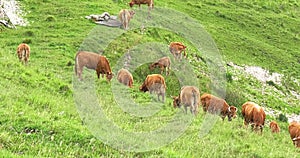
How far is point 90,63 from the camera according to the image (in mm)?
19828

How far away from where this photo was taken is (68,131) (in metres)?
9.96

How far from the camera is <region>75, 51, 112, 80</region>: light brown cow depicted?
64.2 ft

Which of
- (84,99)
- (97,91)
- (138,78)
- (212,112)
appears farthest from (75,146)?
(138,78)

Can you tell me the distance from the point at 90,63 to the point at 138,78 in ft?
14.3

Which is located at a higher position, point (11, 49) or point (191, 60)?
point (11, 49)

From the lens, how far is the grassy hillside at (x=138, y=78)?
9.91m

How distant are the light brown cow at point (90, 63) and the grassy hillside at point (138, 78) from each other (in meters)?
0.43

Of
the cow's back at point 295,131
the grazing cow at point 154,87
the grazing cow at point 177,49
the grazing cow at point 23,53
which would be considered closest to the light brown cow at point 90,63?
the grazing cow at point 154,87

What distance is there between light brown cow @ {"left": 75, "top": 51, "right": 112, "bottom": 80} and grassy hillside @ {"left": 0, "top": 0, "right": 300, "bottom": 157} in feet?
1.40

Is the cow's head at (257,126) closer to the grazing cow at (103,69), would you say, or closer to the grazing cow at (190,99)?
the grazing cow at (190,99)

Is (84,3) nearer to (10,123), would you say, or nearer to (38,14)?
(38,14)

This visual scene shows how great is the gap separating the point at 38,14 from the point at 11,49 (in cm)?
947

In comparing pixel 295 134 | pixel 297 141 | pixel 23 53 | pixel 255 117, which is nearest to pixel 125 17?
pixel 23 53

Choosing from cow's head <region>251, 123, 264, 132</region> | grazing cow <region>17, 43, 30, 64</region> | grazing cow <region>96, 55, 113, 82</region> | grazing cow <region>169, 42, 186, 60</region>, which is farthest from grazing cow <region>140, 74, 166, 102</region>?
grazing cow <region>169, 42, 186, 60</region>
